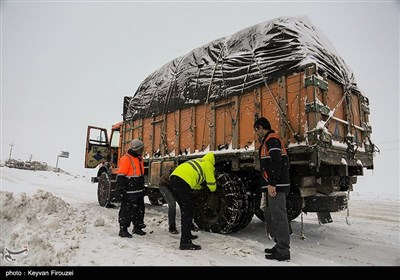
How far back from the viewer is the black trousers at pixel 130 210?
436 centimetres

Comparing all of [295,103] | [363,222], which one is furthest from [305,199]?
[363,222]

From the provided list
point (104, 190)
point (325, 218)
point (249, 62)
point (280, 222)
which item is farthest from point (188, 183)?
point (104, 190)

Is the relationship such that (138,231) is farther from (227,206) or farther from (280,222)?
(280,222)

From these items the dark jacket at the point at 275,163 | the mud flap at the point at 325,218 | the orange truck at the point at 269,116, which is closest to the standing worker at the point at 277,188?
the dark jacket at the point at 275,163

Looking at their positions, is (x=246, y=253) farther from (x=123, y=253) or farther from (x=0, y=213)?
(x=0, y=213)

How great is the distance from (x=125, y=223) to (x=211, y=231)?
1.54 metres

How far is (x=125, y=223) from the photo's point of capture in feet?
14.1

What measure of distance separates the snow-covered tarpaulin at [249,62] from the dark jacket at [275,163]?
131 centimetres

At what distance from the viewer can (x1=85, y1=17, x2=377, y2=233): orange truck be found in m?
3.88

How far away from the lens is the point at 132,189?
460 centimetres

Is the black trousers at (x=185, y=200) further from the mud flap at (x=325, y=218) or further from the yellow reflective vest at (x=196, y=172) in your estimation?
the mud flap at (x=325, y=218)

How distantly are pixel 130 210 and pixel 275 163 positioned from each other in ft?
8.57

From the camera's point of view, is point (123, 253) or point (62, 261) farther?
point (123, 253)

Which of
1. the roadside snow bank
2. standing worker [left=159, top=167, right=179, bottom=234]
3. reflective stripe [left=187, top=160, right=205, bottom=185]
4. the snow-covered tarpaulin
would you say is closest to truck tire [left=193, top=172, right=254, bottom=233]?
standing worker [left=159, top=167, right=179, bottom=234]
